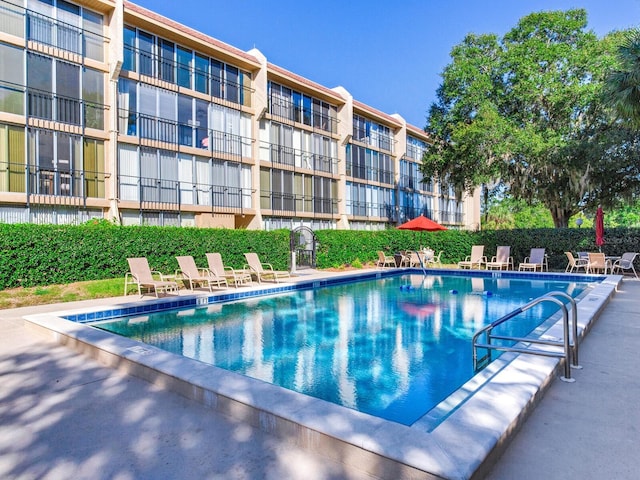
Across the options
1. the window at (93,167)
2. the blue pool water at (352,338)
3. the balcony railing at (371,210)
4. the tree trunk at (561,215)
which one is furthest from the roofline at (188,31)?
the tree trunk at (561,215)

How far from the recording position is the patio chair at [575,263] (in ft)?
53.2

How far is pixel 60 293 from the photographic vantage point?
10.6 metres

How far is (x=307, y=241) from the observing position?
20891 mm

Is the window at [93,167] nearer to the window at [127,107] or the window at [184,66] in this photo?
the window at [127,107]

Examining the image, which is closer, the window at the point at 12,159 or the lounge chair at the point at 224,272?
the lounge chair at the point at 224,272

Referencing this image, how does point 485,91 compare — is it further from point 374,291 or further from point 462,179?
point 374,291

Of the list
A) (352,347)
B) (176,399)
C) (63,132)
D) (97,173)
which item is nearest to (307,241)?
(97,173)

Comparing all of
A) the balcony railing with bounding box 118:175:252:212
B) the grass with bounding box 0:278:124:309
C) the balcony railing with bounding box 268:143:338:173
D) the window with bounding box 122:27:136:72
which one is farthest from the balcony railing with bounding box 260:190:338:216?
the grass with bounding box 0:278:124:309

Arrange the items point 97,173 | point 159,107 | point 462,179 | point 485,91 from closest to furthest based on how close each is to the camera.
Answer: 1. point 97,173
2. point 159,107
3. point 485,91
4. point 462,179

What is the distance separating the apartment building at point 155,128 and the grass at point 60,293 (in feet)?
16.0

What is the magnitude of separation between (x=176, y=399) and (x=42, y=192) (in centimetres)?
1397

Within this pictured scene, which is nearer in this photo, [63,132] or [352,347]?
[352,347]

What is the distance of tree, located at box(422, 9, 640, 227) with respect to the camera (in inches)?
737

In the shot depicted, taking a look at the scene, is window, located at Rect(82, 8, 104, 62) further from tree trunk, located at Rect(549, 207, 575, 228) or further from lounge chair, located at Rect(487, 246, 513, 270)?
tree trunk, located at Rect(549, 207, 575, 228)
